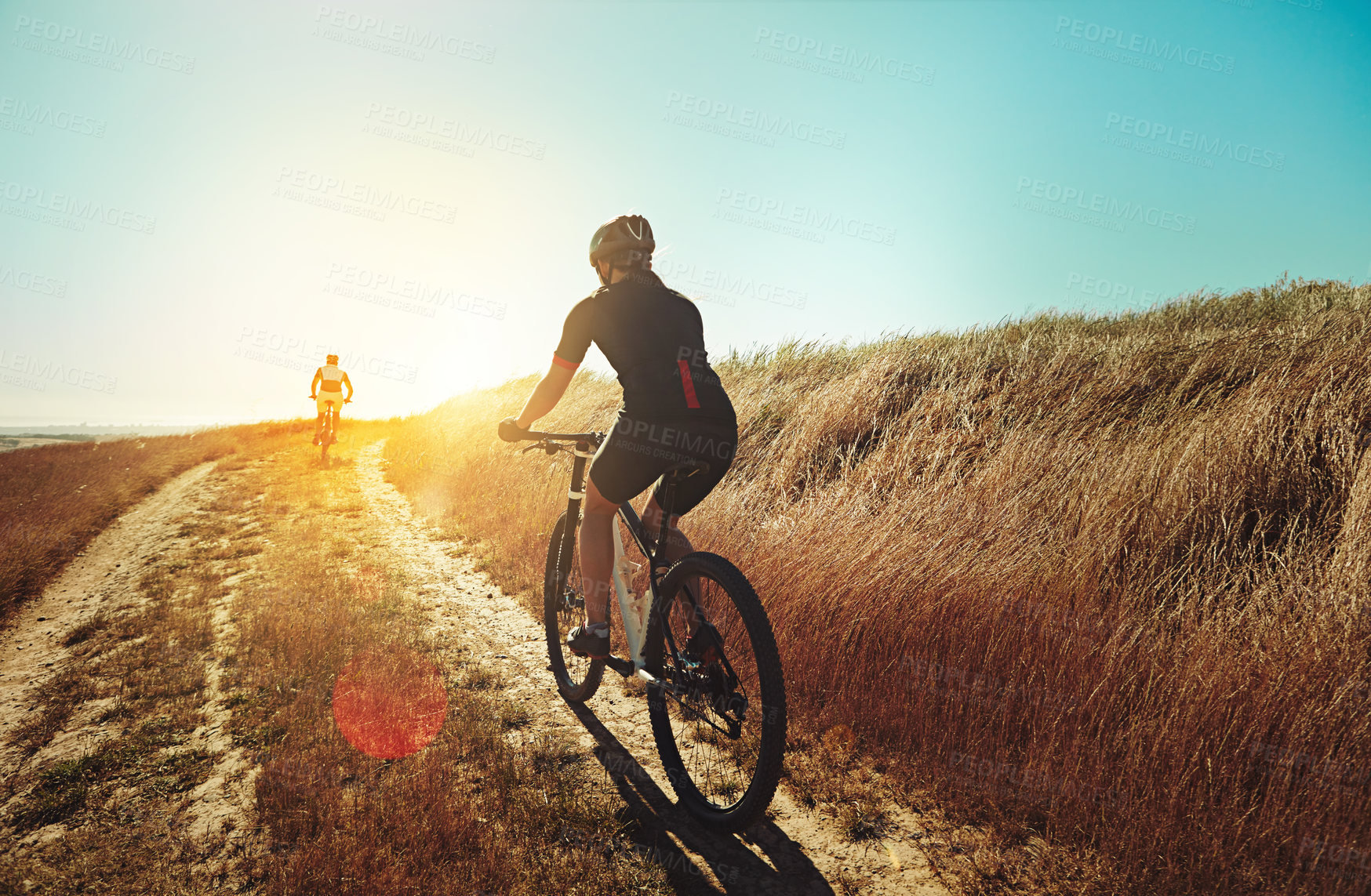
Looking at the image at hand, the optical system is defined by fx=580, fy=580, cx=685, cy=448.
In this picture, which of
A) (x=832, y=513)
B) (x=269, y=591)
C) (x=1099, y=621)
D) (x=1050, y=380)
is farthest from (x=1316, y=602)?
(x=269, y=591)

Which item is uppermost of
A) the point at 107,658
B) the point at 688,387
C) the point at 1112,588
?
the point at 688,387

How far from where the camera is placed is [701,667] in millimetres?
2871

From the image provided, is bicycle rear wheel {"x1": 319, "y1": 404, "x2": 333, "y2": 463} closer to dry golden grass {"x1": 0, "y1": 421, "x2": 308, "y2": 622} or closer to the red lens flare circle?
dry golden grass {"x1": 0, "y1": 421, "x2": 308, "y2": 622}

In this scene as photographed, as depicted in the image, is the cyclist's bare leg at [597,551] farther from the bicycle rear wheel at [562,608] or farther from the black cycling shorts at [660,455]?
the bicycle rear wheel at [562,608]

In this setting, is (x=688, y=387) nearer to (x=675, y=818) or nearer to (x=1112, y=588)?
(x=675, y=818)

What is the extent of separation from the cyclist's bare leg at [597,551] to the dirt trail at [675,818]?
83 centimetres

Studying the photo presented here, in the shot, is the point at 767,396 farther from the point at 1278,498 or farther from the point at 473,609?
the point at 1278,498

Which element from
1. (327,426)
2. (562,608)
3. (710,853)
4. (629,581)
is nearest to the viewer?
(710,853)

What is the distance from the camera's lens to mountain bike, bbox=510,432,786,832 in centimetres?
249

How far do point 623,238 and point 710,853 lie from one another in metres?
3.06

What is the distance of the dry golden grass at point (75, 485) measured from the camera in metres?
7.69

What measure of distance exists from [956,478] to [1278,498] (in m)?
2.11

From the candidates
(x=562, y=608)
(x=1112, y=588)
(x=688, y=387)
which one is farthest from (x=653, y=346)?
(x=1112, y=588)

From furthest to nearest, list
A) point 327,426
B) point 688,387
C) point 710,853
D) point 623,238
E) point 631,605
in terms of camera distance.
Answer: point 327,426
point 631,605
point 623,238
point 688,387
point 710,853
